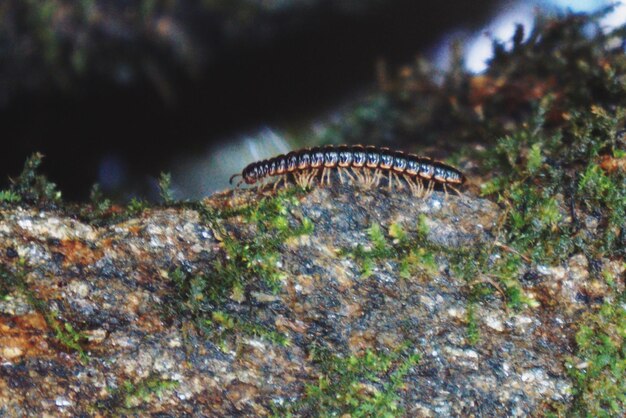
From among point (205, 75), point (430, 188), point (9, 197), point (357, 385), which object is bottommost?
point (357, 385)

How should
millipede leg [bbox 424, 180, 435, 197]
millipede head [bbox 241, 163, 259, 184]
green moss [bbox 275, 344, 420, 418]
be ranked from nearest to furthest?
green moss [bbox 275, 344, 420, 418] → millipede leg [bbox 424, 180, 435, 197] → millipede head [bbox 241, 163, 259, 184]

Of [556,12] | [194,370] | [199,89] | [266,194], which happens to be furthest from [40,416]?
[556,12]

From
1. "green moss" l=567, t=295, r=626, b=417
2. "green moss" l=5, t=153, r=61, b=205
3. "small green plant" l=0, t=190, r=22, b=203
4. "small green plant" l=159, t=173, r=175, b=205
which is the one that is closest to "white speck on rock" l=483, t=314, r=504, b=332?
"green moss" l=567, t=295, r=626, b=417

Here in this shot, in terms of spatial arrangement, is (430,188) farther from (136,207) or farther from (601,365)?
(136,207)

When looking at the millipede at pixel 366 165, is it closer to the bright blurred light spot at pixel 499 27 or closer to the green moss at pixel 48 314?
the green moss at pixel 48 314

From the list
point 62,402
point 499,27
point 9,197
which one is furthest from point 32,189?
point 499,27

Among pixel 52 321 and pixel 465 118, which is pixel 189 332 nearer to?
pixel 52 321

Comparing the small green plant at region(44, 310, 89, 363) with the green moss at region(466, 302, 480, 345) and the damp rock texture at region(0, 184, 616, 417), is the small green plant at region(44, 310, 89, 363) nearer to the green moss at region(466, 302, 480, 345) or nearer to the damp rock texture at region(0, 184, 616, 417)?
the damp rock texture at region(0, 184, 616, 417)
